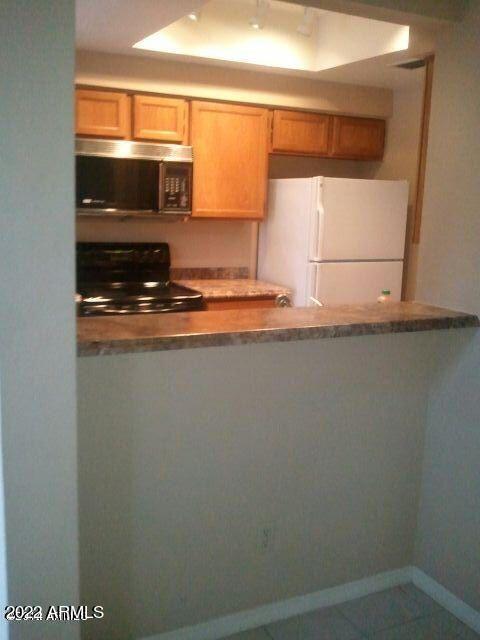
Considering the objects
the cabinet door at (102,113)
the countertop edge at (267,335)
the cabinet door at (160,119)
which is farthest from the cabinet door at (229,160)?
the countertop edge at (267,335)

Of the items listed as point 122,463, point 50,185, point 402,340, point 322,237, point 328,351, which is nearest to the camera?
point 50,185

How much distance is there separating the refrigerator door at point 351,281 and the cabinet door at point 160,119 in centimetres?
117

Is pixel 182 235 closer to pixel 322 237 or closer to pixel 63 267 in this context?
pixel 322 237

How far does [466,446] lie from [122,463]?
1208 millimetres

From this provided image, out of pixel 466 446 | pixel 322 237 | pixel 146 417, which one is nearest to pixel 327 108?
pixel 322 237

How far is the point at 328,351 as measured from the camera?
208 cm

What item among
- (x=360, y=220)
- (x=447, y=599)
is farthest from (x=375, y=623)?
(x=360, y=220)

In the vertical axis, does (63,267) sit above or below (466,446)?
above

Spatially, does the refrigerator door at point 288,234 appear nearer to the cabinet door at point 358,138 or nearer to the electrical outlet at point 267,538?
the cabinet door at point 358,138

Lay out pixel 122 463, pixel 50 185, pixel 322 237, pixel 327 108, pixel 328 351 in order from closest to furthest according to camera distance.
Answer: pixel 50 185
pixel 122 463
pixel 328 351
pixel 322 237
pixel 327 108

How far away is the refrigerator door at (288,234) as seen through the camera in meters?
3.87

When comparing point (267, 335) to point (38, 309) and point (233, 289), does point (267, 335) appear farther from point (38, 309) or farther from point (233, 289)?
point (233, 289)

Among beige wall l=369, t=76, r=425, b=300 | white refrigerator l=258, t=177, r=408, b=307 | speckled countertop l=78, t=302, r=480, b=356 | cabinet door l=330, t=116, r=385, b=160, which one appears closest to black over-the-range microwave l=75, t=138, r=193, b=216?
white refrigerator l=258, t=177, r=408, b=307

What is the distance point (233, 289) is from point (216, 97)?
1199 millimetres
